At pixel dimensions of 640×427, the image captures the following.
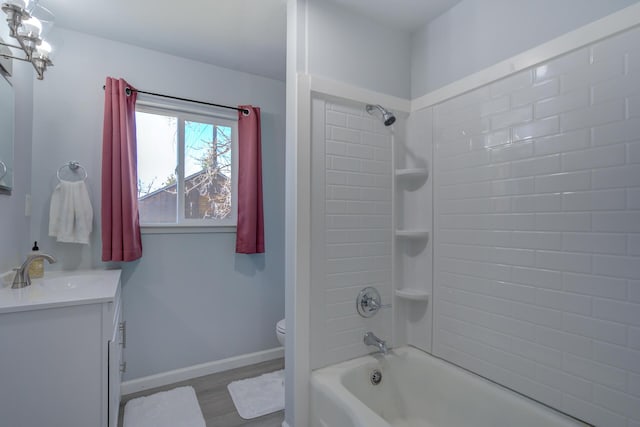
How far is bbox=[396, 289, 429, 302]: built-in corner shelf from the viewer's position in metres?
1.88

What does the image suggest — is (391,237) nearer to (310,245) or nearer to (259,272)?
(310,245)

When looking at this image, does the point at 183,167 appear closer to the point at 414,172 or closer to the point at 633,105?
the point at 414,172

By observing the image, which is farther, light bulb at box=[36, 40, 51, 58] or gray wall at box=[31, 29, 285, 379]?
gray wall at box=[31, 29, 285, 379]

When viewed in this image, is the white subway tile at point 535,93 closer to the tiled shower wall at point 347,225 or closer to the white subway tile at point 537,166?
the white subway tile at point 537,166

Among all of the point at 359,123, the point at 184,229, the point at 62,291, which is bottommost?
the point at 62,291

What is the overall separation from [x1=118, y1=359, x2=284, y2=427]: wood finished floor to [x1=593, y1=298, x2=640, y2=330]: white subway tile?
69.9 inches

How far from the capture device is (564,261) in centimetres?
131

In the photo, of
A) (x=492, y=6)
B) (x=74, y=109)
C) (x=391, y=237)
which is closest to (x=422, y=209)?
(x=391, y=237)

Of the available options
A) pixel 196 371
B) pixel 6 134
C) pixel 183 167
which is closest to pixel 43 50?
pixel 6 134

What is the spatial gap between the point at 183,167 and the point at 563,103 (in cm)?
247

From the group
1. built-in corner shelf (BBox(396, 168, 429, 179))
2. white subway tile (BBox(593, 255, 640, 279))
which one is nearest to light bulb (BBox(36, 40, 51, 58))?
built-in corner shelf (BBox(396, 168, 429, 179))

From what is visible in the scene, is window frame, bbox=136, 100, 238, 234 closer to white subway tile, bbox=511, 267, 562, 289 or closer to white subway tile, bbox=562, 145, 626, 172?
white subway tile, bbox=511, 267, 562, 289

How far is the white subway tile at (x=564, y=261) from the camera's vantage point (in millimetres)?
1245

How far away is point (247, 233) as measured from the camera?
2.57 meters
